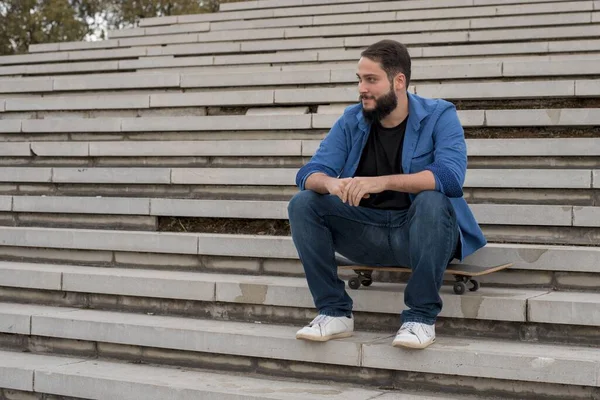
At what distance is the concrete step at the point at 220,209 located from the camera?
15.7 ft

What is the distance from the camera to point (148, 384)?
13.8 ft

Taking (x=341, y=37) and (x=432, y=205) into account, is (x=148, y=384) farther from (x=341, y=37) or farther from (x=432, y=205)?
(x=341, y=37)

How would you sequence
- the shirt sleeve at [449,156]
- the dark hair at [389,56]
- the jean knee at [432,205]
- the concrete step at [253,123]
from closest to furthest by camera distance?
the jean knee at [432,205] → the shirt sleeve at [449,156] → the dark hair at [389,56] → the concrete step at [253,123]

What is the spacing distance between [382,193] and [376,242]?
0.23 m

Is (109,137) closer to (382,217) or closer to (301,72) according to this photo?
(301,72)

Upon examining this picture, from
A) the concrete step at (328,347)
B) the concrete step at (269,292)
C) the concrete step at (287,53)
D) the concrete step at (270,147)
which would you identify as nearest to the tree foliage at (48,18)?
the concrete step at (287,53)

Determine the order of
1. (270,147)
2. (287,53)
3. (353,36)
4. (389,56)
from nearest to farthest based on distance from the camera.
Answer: (389,56) < (270,147) < (287,53) < (353,36)

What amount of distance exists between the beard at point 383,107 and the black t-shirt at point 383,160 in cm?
10

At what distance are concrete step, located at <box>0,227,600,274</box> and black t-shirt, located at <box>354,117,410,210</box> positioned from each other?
23.2 inches

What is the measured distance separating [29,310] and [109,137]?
2.03m

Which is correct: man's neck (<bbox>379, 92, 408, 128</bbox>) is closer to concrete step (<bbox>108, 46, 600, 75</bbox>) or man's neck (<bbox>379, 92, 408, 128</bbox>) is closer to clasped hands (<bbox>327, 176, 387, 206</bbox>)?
clasped hands (<bbox>327, 176, 387, 206</bbox>)

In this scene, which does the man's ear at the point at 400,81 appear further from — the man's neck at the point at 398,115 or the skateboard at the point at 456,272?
the skateboard at the point at 456,272

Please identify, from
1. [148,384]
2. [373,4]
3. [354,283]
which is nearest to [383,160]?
[354,283]

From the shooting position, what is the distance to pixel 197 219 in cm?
570
